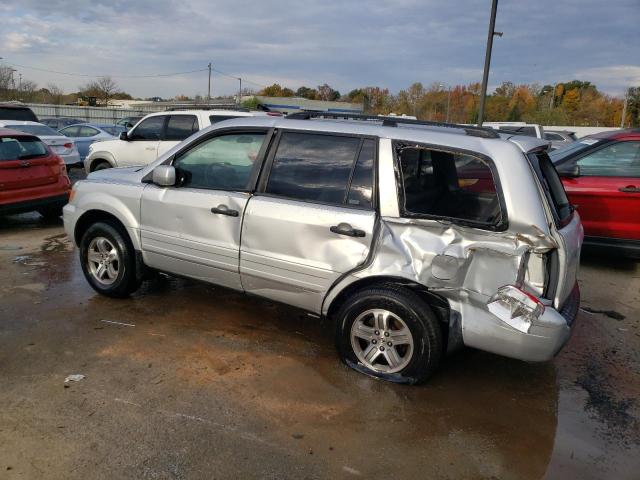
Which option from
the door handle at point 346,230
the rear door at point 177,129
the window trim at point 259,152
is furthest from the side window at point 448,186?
the rear door at point 177,129

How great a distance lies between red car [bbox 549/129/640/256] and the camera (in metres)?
6.46

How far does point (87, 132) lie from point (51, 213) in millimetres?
9406

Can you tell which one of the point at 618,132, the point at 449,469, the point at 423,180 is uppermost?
the point at 618,132

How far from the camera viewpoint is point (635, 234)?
21.2 feet

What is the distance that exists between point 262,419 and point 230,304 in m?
1.98

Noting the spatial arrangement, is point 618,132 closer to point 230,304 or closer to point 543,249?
point 543,249

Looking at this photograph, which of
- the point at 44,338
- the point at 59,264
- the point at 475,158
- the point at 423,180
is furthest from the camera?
the point at 59,264

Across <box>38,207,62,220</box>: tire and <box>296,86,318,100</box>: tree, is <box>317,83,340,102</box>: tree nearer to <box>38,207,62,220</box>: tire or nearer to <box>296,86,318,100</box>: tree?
<box>296,86,318,100</box>: tree

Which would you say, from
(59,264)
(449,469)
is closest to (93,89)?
(59,264)

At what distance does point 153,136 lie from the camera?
9.99 meters

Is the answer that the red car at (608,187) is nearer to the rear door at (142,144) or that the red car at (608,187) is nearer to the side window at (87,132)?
the rear door at (142,144)

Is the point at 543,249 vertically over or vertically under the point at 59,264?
over

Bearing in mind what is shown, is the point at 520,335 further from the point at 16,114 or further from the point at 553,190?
the point at 16,114

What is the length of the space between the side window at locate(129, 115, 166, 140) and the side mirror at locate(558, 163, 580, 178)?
6874 mm
